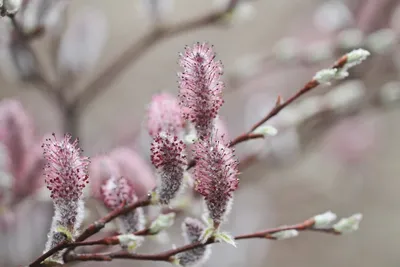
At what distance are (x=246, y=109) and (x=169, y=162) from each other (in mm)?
777

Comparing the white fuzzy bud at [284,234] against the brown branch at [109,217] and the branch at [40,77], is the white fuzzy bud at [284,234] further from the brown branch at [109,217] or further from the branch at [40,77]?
the branch at [40,77]

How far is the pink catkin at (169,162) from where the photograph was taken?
1.11 feet

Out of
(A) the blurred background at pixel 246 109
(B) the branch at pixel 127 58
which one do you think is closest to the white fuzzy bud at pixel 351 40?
(A) the blurred background at pixel 246 109

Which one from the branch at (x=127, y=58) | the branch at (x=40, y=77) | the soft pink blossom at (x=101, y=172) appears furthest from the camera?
the branch at (x=127, y=58)

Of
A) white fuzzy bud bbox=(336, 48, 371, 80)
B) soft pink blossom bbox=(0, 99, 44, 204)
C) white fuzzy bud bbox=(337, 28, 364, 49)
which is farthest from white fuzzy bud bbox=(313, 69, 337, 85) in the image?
white fuzzy bud bbox=(337, 28, 364, 49)

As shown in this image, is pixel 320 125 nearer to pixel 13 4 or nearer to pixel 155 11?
pixel 155 11

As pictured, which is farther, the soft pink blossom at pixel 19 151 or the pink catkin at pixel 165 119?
the soft pink blossom at pixel 19 151

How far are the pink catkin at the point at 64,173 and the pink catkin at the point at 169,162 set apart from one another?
0.04 m

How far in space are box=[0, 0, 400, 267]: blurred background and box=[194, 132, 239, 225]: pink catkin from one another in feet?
0.49

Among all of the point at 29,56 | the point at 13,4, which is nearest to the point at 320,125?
the point at 29,56

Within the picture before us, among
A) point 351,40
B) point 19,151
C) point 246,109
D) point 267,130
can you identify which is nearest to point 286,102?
point 267,130

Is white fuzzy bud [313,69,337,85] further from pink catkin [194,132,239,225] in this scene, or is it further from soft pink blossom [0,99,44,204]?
soft pink blossom [0,99,44,204]

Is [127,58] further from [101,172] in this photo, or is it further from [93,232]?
[93,232]

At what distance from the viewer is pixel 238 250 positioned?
1.09 m
